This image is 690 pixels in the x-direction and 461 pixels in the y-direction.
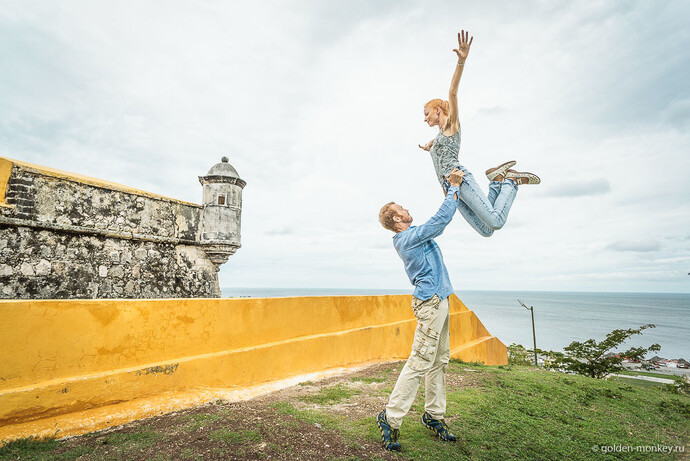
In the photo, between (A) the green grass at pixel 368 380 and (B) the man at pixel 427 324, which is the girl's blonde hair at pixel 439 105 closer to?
(B) the man at pixel 427 324

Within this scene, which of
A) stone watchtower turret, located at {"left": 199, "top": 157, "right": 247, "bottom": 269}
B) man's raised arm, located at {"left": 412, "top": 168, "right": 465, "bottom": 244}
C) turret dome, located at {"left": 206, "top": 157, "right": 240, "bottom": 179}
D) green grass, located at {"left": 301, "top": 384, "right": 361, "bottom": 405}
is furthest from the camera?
turret dome, located at {"left": 206, "top": 157, "right": 240, "bottom": 179}

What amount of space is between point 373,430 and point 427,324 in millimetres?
980

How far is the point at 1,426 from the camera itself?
104 inches

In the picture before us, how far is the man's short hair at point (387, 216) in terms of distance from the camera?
299 centimetres

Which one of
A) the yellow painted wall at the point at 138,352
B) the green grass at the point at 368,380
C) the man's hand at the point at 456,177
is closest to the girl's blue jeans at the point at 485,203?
the man's hand at the point at 456,177

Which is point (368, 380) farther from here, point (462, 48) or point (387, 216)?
point (462, 48)

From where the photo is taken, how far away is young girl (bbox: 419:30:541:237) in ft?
9.16


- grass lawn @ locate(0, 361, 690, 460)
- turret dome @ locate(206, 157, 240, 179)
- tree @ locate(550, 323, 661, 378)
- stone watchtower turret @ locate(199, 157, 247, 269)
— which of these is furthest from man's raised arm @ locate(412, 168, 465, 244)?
tree @ locate(550, 323, 661, 378)

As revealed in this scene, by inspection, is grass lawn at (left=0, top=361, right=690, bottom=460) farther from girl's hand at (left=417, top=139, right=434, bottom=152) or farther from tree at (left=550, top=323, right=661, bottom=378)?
tree at (left=550, top=323, right=661, bottom=378)

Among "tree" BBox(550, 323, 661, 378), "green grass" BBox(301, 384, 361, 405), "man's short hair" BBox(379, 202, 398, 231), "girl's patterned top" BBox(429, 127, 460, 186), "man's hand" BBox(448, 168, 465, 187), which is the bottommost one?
"tree" BBox(550, 323, 661, 378)

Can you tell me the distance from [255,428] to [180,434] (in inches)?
21.3

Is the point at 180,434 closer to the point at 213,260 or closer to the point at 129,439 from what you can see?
the point at 129,439

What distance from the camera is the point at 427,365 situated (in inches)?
102

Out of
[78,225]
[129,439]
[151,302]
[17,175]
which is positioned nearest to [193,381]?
Answer: [151,302]
